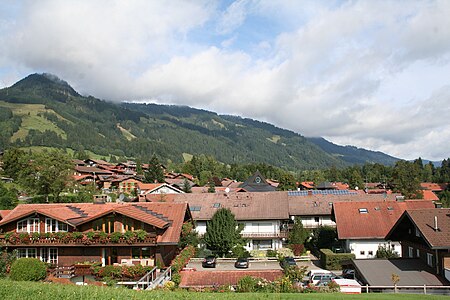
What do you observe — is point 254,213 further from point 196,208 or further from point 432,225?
point 432,225

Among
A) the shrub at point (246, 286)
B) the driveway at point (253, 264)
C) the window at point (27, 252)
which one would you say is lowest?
the driveway at point (253, 264)

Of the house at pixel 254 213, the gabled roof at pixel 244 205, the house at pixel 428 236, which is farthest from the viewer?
the gabled roof at pixel 244 205


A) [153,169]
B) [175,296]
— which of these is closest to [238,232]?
[175,296]

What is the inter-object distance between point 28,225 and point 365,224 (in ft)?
111

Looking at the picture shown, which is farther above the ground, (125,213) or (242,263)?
(125,213)

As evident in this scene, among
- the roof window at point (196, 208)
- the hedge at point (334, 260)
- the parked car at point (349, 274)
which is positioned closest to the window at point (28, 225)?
the roof window at point (196, 208)

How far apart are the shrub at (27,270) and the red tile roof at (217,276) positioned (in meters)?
10.3

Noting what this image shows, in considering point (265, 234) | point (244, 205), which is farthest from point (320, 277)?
point (244, 205)

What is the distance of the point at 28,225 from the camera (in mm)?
35500

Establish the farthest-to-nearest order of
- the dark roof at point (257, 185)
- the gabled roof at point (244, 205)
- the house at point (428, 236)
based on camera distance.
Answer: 1. the dark roof at point (257, 185)
2. the gabled roof at point (244, 205)
3. the house at point (428, 236)

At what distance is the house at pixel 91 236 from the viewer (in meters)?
33.0

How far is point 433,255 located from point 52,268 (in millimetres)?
29149

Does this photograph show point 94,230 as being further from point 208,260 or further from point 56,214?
point 208,260

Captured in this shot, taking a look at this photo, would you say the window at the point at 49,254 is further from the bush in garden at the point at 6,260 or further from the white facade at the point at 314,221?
the white facade at the point at 314,221
